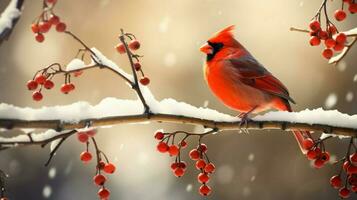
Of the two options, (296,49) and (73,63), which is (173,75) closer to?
(296,49)

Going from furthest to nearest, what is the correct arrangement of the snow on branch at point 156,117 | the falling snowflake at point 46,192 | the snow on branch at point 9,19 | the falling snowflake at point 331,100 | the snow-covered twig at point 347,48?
1. the falling snowflake at point 46,192
2. the falling snowflake at point 331,100
3. the snow-covered twig at point 347,48
4. the snow on branch at point 156,117
5. the snow on branch at point 9,19

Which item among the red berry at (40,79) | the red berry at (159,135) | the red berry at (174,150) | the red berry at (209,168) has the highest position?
the red berry at (40,79)

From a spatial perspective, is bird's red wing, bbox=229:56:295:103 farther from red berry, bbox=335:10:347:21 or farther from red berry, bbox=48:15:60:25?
red berry, bbox=48:15:60:25

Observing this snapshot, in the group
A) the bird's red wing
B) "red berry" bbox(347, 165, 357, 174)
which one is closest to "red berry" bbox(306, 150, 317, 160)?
"red berry" bbox(347, 165, 357, 174)

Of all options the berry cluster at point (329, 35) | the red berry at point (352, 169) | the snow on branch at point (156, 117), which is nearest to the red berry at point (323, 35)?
the berry cluster at point (329, 35)

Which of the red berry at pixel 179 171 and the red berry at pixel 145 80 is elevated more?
the red berry at pixel 145 80

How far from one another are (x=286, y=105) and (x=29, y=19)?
6273 millimetres

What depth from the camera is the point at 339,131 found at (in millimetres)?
1650

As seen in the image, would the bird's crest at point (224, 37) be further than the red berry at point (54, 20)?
Yes

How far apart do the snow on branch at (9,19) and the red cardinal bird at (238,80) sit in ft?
4.74

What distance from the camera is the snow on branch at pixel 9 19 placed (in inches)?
54.2

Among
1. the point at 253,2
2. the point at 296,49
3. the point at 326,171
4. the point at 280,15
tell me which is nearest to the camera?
the point at 326,171

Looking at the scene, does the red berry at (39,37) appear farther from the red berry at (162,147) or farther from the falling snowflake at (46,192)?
the falling snowflake at (46,192)

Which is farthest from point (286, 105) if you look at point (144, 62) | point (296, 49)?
point (144, 62)
